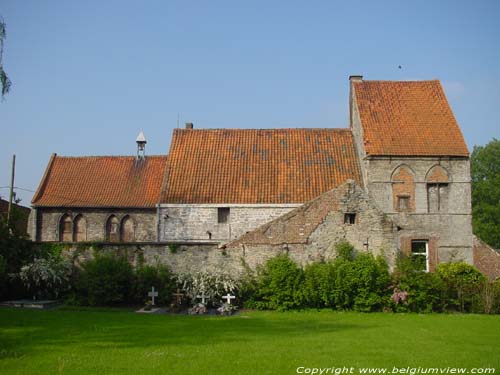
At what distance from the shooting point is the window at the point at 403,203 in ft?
86.9

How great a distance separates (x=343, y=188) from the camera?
21.3m

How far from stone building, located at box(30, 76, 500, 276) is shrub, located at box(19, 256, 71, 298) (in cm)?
196

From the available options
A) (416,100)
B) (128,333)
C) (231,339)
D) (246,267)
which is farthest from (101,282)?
(416,100)

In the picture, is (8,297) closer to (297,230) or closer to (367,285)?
(297,230)

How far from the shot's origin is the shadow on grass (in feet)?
37.6

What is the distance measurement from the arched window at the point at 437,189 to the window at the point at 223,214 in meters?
9.62

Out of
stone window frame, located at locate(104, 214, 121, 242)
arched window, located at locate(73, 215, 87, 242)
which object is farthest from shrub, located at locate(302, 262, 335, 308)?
arched window, located at locate(73, 215, 87, 242)

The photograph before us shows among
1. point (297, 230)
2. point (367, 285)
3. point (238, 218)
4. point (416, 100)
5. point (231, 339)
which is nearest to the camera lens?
point (231, 339)

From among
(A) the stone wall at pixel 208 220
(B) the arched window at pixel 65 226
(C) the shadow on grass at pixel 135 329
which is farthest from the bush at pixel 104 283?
(B) the arched window at pixel 65 226

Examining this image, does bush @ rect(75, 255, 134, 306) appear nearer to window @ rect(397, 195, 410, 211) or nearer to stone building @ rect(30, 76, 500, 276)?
stone building @ rect(30, 76, 500, 276)

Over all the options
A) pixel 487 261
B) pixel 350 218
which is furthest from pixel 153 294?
pixel 487 261

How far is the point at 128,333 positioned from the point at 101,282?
23.2 ft

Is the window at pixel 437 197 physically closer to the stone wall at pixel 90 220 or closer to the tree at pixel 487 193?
the stone wall at pixel 90 220

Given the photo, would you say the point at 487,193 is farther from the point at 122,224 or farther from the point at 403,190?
the point at 122,224
